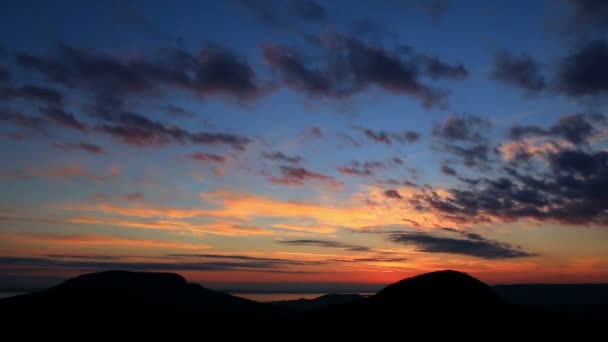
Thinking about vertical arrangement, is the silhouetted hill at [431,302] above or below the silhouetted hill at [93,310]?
above

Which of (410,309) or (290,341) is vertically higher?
(410,309)

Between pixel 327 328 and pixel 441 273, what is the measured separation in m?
26.6

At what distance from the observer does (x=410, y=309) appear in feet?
261

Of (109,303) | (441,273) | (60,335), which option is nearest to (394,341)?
(441,273)

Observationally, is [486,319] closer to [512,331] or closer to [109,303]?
[512,331]

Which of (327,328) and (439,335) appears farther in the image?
(327,328)

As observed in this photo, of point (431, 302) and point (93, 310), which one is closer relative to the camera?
point (431, 302)

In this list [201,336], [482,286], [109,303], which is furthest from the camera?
[109,303]

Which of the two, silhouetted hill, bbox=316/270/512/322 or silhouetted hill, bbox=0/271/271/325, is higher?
silhouetted hill, bbox=316/270/512/322

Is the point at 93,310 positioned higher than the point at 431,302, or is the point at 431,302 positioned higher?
the point at 431,302

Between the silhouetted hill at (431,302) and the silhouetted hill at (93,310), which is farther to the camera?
the silhouetted hill at (93,310)

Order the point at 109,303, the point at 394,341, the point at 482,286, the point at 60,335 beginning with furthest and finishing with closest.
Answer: the point at 109,303
the point at 60,335
the point at 482,286
the point at 394,341

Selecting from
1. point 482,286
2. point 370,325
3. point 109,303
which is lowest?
point 109,303

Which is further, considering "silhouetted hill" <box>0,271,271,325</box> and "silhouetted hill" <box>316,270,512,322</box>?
"silhouetted hill" <box>0,271,271,325</box>
